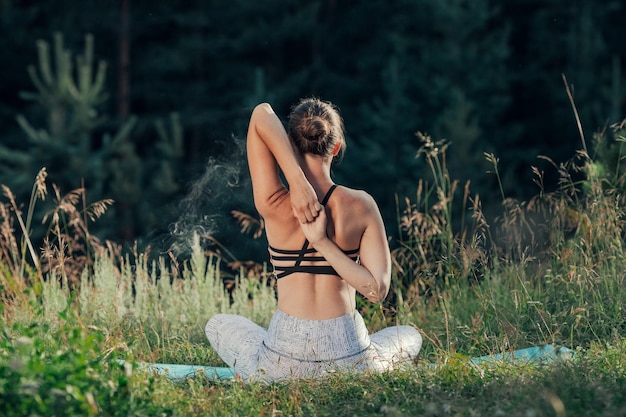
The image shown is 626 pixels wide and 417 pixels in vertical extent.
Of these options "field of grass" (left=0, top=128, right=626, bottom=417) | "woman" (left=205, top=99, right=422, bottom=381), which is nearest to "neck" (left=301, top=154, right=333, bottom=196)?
"woman" (left=205, top=99, right=422, bottom=381)

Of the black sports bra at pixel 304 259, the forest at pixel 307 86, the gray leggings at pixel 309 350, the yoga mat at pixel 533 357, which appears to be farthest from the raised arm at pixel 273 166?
the forest at pixel 307 86

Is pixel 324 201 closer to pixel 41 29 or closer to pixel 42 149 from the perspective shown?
pixel 42 149

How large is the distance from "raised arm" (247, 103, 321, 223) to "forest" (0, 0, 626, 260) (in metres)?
10.8

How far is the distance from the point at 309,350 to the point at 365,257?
0.46 m

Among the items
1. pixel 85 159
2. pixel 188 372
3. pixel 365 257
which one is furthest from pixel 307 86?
pixel 365 257

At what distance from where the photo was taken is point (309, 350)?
3.66 metres

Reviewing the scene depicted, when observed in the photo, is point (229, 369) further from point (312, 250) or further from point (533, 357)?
point (533, 357)

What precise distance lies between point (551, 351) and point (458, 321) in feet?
2.18

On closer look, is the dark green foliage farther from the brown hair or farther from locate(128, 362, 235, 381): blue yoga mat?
the brown hair

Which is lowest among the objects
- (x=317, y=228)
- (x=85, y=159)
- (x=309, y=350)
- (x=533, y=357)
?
(x=533, y=357)

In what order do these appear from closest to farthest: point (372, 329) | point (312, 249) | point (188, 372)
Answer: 1. point (312, 249)
2. point (188, 372)
3. point (372, 329)

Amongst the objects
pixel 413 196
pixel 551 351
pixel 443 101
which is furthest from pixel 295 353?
pixel 443 101

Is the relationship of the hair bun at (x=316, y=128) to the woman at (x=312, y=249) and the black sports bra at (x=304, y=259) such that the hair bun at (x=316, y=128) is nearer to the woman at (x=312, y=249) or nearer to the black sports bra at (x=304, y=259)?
the woman at (x=312, y=249)

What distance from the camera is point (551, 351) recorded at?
4.17 metres
